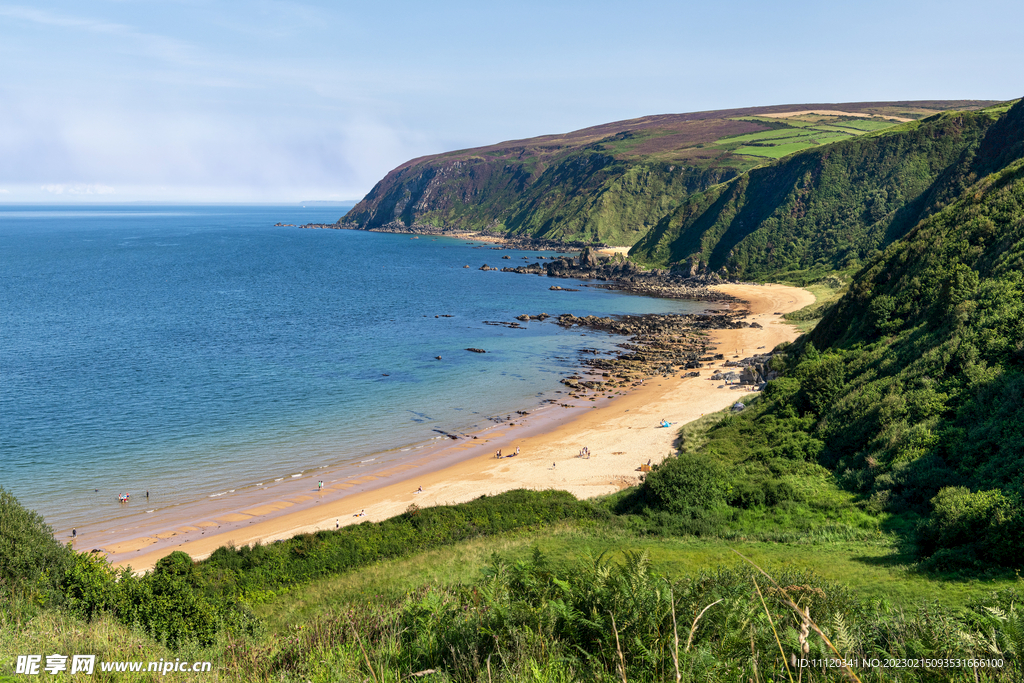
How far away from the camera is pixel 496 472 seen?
117 feet

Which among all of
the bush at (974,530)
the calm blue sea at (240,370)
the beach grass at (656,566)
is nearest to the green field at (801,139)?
the calm blue sea at (240,370)

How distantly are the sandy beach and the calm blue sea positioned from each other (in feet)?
13.6

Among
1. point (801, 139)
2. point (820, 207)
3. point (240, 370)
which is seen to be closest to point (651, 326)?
point (240, 370)

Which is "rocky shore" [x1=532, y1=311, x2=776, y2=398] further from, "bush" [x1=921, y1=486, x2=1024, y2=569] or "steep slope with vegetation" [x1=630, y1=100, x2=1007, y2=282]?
"steep slope with vegetation" [x1=630, y1=100, x2=1007, y2=282]

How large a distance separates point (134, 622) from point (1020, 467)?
23112 mm

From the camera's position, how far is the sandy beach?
2807 centimetres

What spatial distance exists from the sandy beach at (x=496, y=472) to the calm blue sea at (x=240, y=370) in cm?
414

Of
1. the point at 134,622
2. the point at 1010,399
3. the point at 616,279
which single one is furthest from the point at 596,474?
the point at 616,279

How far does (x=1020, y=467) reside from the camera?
17.9m

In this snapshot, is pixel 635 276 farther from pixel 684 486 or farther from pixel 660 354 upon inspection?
pixel 684 486

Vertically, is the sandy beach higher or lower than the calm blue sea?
lower

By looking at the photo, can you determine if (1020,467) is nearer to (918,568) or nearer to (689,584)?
(918,568)

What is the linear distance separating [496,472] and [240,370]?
1257 inches

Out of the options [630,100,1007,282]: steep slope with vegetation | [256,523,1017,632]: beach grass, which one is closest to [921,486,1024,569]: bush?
[256,523,1017,632]: beach grass
